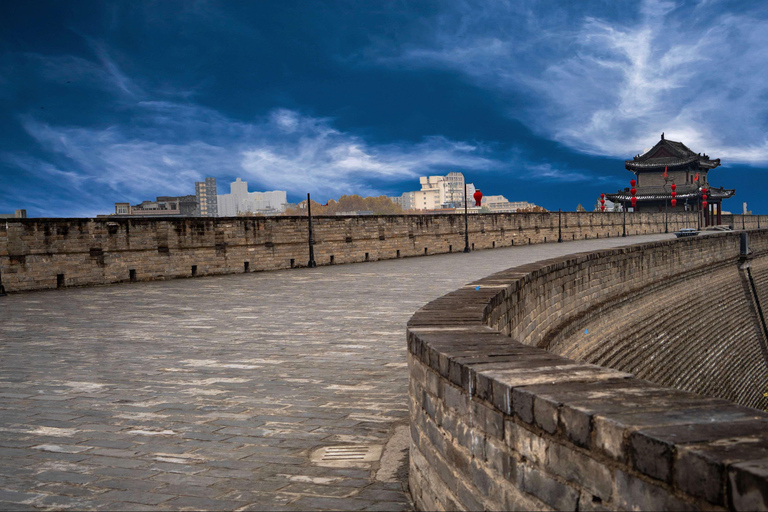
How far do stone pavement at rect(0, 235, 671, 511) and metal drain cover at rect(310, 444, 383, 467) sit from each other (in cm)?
4

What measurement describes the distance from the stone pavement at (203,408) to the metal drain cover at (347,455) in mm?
36

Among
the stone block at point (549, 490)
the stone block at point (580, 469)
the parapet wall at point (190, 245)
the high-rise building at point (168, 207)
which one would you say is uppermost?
the high-rise building at point (168, 207)

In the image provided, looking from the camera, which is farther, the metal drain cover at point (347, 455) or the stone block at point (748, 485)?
the metal drain cover at point (347, 455)

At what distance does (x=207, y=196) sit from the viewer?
169625 millimetres

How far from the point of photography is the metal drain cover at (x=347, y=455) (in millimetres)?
3869

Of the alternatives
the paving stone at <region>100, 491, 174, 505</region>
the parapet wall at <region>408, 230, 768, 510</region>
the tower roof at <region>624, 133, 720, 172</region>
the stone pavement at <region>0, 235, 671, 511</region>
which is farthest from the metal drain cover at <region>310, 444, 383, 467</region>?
the tower roof at <region>624, 133, 720, 172</region>

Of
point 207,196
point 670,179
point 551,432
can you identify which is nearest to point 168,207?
point 670,179

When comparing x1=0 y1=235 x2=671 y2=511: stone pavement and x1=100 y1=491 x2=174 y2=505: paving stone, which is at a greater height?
x1=0 y1=235 x2=671 y2=511: stone pavement

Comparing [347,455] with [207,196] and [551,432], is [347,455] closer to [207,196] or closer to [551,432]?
[551,432]

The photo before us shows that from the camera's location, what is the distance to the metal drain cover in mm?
3869

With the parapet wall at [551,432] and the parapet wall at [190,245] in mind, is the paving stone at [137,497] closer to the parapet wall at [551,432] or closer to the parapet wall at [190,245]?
the parapet wall at [551,432]

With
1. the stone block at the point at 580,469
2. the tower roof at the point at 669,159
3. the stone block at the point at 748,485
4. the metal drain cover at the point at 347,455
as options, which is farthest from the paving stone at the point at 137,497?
the tower roof at the point at 669,159

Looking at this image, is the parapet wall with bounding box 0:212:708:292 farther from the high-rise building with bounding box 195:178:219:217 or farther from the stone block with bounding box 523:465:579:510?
the high-rise building with bounding box 195:178:219:217

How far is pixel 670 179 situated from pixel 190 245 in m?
59.2
